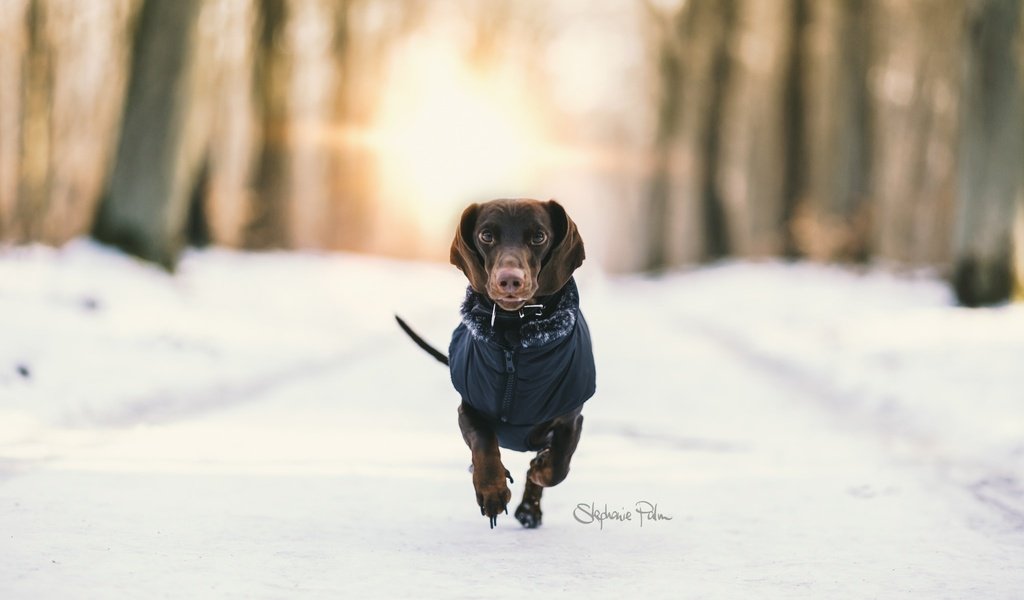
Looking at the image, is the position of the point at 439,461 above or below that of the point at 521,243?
below

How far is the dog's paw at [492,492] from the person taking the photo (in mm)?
4523

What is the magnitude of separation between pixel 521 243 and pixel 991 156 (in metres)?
11.6

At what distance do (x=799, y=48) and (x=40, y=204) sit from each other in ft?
56.9

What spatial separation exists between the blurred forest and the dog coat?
10.2 meters

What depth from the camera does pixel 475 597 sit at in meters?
3.71

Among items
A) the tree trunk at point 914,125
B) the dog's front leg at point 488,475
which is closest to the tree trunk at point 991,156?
the tree trunk at point 914,125

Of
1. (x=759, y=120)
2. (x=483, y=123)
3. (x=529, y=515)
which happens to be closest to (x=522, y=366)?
(x=529, y=515)

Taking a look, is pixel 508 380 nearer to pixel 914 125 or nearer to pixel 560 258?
pixel 560 258

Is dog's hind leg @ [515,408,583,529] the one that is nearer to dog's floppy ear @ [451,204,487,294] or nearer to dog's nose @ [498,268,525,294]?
dog's floppy ear @ [451,204,487,294]

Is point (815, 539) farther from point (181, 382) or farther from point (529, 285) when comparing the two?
point (181, 382)

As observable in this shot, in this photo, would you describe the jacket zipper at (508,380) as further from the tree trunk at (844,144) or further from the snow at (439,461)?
the tree trunk at (844,144)

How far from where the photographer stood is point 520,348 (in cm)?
453

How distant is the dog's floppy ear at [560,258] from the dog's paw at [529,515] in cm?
103

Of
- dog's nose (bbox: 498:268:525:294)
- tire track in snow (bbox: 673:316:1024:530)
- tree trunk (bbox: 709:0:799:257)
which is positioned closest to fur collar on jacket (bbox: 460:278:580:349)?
dog's nose (bbox: 498:268:525:294)
